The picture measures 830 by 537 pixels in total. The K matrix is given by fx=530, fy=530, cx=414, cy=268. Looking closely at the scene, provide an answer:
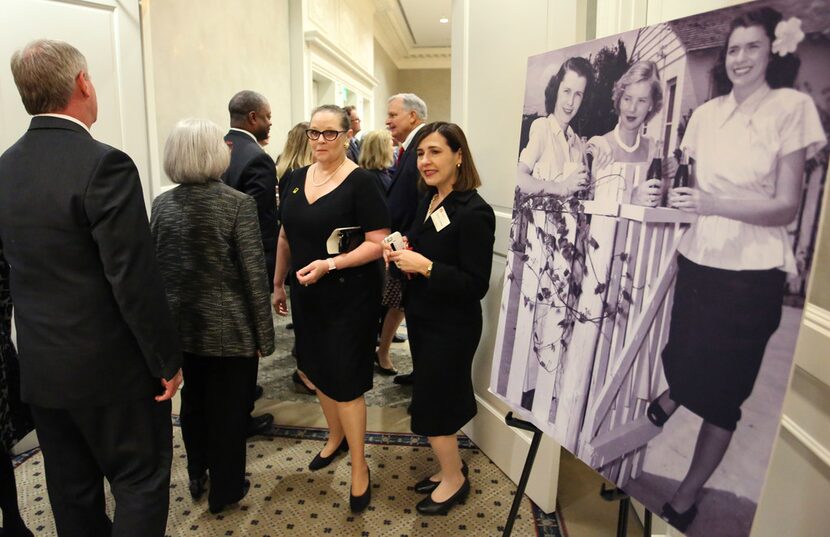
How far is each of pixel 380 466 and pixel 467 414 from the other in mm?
567

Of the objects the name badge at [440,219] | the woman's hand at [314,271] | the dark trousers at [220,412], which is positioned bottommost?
the dark trousers at [220,412]

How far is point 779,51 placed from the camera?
76 cm

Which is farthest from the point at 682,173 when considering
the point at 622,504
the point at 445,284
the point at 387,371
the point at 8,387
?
the point at 387,371

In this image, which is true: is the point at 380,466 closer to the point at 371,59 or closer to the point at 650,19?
the point at 650,19

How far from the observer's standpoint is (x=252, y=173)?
2.55 metres

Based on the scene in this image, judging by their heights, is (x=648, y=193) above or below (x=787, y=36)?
below

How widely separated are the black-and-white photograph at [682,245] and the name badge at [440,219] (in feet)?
1.65

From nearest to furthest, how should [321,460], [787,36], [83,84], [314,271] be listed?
1. [787,36]
2. [83,84]
3. [314,271]
4. [321,460]

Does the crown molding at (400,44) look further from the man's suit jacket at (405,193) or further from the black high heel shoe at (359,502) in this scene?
the black high heel shoe at (359,502)

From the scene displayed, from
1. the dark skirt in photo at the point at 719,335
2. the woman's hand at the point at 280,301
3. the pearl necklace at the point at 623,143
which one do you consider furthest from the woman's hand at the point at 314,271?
the dark skirt in photo at the point at 719,335

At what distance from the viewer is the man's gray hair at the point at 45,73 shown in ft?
3.92

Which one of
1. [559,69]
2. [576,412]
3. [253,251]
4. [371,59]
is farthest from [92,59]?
[371,59]

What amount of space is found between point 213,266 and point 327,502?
1020 mm

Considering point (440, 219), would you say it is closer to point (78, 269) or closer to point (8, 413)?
point (78, 269)
